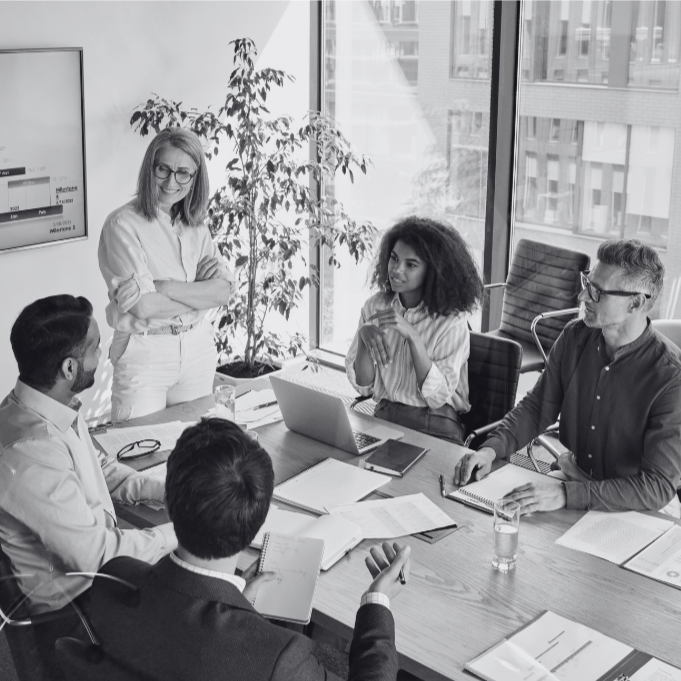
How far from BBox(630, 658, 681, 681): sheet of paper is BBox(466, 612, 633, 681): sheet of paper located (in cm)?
5

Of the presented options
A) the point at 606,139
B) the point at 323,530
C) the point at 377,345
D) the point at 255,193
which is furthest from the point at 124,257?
the point at 606,139

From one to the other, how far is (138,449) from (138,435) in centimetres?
11

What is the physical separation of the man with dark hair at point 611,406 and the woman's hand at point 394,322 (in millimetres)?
469

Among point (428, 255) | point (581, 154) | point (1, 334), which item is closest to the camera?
point (428, 255)

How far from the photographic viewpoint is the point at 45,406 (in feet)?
6.90

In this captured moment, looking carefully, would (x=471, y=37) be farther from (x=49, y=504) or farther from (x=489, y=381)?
(x=49, y=504)

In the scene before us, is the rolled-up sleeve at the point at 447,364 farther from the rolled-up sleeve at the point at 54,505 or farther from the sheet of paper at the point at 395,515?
the rolled-up sleeve at the point at 54,505

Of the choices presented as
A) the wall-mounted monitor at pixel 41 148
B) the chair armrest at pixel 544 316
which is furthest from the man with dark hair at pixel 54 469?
the chair armrest at pixel 544 316

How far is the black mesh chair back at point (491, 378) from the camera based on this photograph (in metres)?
3.19

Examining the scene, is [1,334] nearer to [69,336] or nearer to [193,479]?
[69,336]

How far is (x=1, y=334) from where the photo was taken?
177 inches

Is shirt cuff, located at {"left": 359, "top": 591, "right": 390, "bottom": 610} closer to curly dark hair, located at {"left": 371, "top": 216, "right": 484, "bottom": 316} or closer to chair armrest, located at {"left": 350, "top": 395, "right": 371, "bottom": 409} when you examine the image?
curly dark hair, located at {"left": 371, "top": 216, "right": 484, "bottom": 316}

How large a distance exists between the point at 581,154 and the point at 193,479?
152 inches

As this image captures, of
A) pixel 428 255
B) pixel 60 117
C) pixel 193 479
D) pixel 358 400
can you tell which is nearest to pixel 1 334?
pixel 60 117
